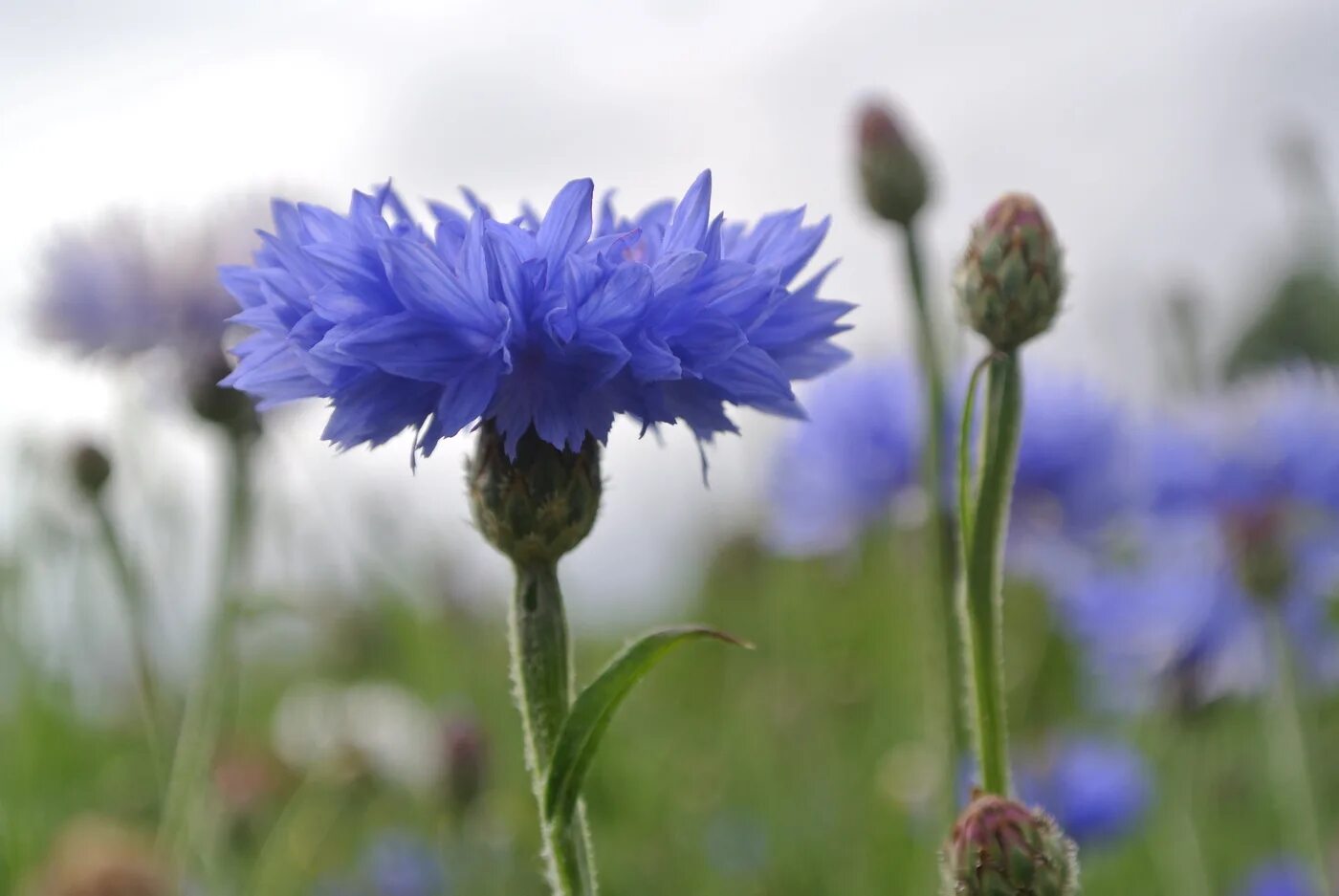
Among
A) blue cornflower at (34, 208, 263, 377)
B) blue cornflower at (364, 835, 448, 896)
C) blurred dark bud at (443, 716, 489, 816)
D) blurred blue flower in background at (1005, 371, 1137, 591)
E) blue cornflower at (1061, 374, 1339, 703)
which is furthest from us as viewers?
blue cornflower at (364, 835, 448, 896)

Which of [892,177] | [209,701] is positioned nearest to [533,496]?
[892,177]

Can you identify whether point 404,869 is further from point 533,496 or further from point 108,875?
point 533,496

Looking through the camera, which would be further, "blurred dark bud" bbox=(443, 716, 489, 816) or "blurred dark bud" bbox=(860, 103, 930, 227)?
"blurred dark bud" bbox=(443, 716, 489, 816)

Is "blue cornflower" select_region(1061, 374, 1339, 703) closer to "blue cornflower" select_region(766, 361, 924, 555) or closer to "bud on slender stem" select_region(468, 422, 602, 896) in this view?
"blue cornflower" select_region(766, 361, 924, 555)

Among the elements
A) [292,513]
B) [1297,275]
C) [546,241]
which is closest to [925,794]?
[546,241]

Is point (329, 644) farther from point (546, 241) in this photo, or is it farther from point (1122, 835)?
point (546, 241)

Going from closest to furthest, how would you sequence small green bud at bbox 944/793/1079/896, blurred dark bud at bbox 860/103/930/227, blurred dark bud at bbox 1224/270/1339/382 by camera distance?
small green bud at bbox 944/793/1079/896 < blurred dark bud at bbox 860/103/930/227 < blurred dark bud at bbox 1224/270/1339/382

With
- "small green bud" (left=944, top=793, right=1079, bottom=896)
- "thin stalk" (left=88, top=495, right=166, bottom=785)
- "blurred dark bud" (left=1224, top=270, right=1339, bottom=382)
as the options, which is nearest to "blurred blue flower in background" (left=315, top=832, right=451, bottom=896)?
"thin stalk" (left=88, top=495, right=166, bottom=785)

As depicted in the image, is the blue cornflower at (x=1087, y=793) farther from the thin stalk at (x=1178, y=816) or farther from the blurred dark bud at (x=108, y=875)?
the blurred dark bud at (x=108, y=875)
